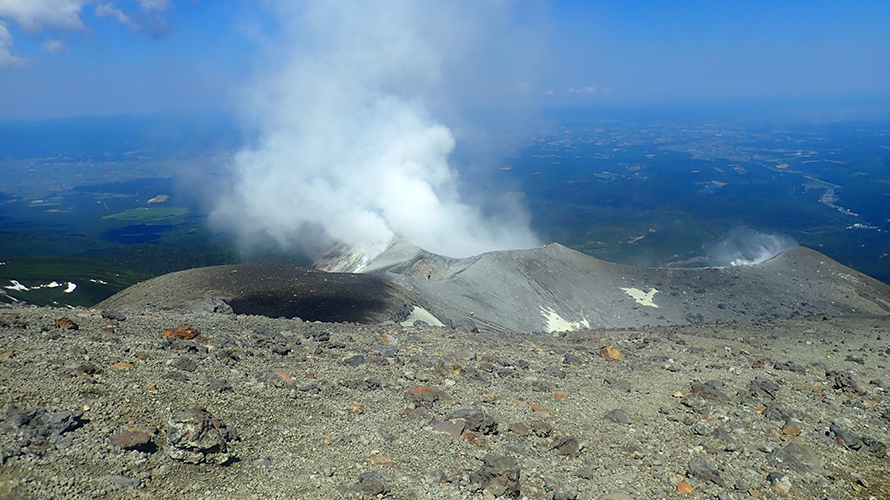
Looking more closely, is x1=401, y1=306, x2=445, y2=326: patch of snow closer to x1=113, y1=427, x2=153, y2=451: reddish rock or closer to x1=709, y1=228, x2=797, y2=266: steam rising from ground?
x1=113, y1=427, x2=153, y2=451: reddish rock

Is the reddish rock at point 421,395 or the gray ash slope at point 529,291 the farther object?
the gray ash slope at point 529,291

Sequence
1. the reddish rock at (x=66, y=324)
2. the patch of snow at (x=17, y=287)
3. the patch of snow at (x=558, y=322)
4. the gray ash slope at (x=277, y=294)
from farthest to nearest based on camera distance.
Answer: the patch of snow at (x=17, y=287)
the patch of snow at (x=558, y=322)
the gray ash slope at (x=277, y=294)
the reddish rock at (x=66, y=324)

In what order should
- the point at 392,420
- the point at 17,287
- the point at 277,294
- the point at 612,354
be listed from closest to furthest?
the point at 392,420 → the point at 612,354 → the point at 277,294 → the point at 17,287

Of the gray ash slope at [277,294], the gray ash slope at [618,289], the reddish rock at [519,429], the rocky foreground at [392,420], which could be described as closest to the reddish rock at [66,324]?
the rocky foreground at [392,420]

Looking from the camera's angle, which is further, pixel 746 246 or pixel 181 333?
pixel 746 246

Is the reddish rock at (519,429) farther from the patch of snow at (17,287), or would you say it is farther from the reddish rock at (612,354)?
the patch of snow at (17,287)

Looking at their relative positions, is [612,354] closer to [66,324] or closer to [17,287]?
[66,324]

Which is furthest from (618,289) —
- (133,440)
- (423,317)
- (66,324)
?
(133,440)

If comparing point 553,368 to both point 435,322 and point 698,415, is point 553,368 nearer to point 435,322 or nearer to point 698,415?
point 698,415
